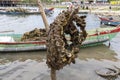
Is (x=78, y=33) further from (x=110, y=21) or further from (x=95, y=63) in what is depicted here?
(x=110, y=21)

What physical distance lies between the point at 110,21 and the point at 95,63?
23700 millimetres

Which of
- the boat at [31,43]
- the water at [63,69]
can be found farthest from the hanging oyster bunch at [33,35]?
the water at [63,69]

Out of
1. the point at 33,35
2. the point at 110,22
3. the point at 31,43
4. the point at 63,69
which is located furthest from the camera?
the point at 110,22

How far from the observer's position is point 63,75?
16406 millimetres

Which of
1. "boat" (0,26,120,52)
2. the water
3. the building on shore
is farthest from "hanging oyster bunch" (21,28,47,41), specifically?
the building on shore

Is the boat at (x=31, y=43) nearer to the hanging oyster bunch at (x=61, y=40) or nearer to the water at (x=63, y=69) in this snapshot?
the water at (x=63, y=69)

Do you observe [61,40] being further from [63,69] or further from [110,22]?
[110,22]

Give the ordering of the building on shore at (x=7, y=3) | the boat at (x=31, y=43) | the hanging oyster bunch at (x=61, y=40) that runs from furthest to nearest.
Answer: the building on shore at (x=7, y=3) → the boat at (x=31, y=43) → the hanging oyster bunch at (x=61, y=40)

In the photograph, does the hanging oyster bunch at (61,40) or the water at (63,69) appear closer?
the hanging oyster bunch at (61,40)

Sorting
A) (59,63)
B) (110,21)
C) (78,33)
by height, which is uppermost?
(78,33)

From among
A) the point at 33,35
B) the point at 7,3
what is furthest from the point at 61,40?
the point at 7,3

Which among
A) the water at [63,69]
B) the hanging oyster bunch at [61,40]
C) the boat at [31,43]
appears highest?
the hanging oyster bunch at [61,40]

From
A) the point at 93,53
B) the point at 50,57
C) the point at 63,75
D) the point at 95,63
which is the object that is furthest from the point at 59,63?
the point at 93,53

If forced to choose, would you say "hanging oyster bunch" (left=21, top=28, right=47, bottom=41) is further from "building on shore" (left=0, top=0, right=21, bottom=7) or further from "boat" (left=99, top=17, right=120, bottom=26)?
"building on shore" (left=0, top=0, right=21, bottom=7)
